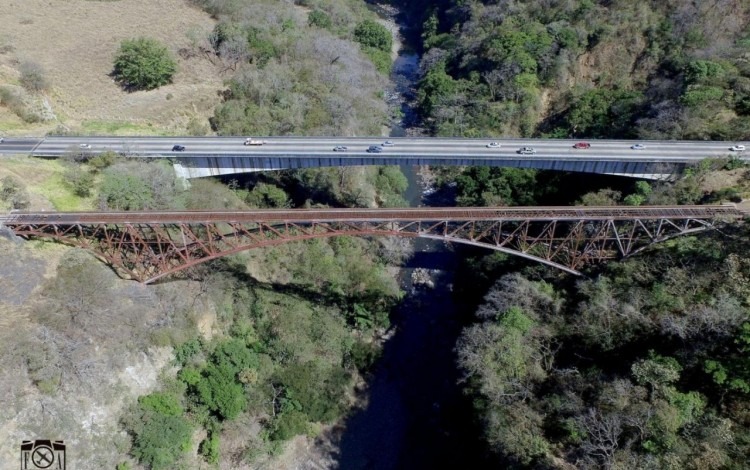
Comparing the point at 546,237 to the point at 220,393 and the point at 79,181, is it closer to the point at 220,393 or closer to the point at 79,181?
Result: the point at 220,393

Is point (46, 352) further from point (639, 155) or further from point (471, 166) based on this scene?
point (639, 155)

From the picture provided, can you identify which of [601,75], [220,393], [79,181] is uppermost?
[601,75]

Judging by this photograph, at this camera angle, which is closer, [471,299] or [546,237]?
[546,237]

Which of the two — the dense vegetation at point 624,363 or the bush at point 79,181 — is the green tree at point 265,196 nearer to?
the bush at point 79,181

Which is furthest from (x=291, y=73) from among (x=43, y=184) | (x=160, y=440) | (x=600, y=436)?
(x=600, y=436)

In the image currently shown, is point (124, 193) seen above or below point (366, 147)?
below
